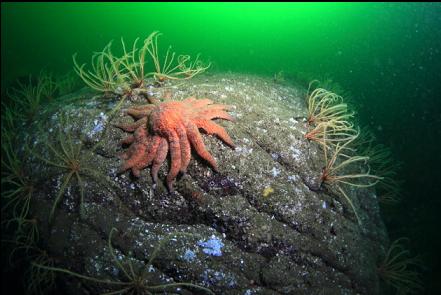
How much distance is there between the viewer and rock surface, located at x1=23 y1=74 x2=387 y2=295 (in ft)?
11.1

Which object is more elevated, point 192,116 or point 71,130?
point 192,116

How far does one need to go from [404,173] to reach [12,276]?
9747 millimetres

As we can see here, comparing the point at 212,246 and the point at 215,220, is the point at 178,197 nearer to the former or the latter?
the point at 215,220

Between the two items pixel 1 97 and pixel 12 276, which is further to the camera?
pixel 1 97

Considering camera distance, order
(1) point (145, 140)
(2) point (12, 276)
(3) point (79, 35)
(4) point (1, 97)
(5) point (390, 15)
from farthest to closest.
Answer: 1. (3) point (79, 35)
2. (5) point (390, 15)
3. (4) point (1, 97)
4. (2) point (12, 276)
5. (1) point (145, 140)

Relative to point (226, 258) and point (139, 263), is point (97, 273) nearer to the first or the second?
point (139, 263)

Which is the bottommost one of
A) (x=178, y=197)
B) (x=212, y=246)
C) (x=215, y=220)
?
(x=212, y=246)

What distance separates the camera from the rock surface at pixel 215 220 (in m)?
3.38

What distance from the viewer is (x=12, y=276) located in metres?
4.59

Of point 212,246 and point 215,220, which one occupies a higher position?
point 215,220

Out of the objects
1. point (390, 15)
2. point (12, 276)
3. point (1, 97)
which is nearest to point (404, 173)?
point (12, 276)

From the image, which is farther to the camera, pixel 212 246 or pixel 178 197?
pixel 178 197

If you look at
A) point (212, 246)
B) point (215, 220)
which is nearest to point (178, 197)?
point (215, 220)

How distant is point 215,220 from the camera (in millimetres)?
3523
